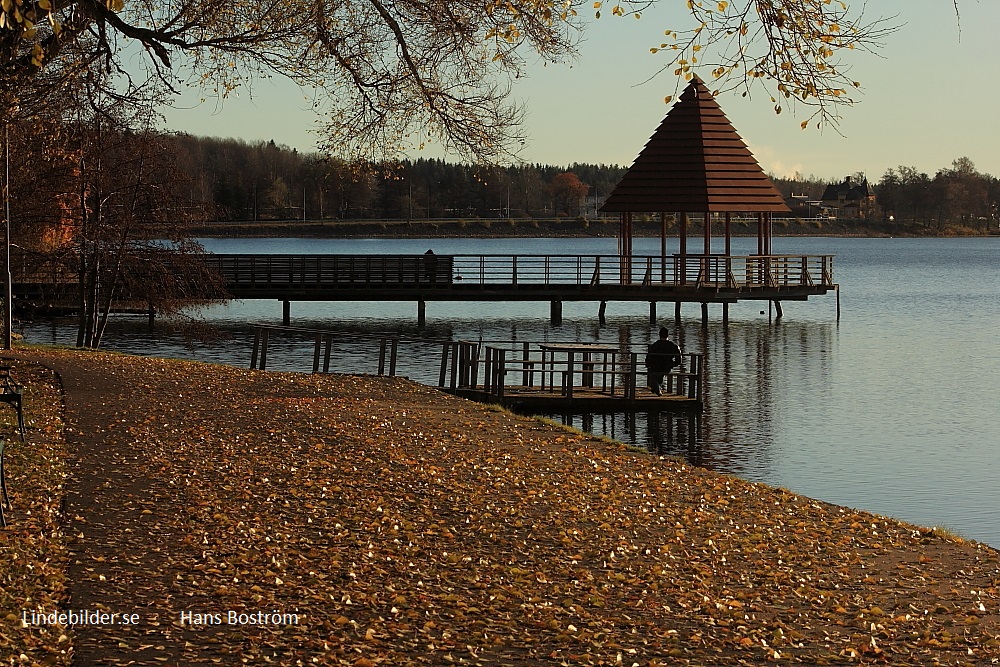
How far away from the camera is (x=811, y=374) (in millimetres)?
33156

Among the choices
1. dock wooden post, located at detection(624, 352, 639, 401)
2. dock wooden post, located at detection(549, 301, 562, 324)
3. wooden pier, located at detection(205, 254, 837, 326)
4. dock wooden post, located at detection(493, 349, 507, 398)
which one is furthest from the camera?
dock wooden post, located at detection(549, 301, 562, 324)

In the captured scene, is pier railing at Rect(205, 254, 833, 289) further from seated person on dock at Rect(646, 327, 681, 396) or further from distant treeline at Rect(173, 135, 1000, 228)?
distant treeline at Rect(173, 135, 1000, 228)

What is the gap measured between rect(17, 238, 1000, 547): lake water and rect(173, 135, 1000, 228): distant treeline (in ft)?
227

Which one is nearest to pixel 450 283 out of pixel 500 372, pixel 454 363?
pixel 454 363

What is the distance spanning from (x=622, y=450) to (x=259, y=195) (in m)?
135

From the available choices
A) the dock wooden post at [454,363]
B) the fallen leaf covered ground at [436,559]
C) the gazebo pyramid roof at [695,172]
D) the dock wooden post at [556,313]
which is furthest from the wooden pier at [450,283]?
the fallen leaf covered ground at [436,559]

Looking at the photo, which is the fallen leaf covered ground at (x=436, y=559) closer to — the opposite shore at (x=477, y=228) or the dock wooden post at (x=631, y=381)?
the dock wooden post at (x=631, y=381)

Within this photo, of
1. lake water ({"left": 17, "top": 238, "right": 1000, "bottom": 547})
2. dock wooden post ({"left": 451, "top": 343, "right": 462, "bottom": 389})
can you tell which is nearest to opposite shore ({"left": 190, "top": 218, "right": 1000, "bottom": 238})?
lake water ({"left": 17, "top": 238, "right": 1000, "bottom": 547})

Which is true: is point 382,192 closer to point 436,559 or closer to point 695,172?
point 695,172

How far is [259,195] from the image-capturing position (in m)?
148

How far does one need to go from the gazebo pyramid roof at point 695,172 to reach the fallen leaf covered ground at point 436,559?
3032 cm

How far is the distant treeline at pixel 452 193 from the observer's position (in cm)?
14450

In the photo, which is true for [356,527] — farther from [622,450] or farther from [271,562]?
[622,450]

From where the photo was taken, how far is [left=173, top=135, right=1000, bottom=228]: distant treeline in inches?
5689
